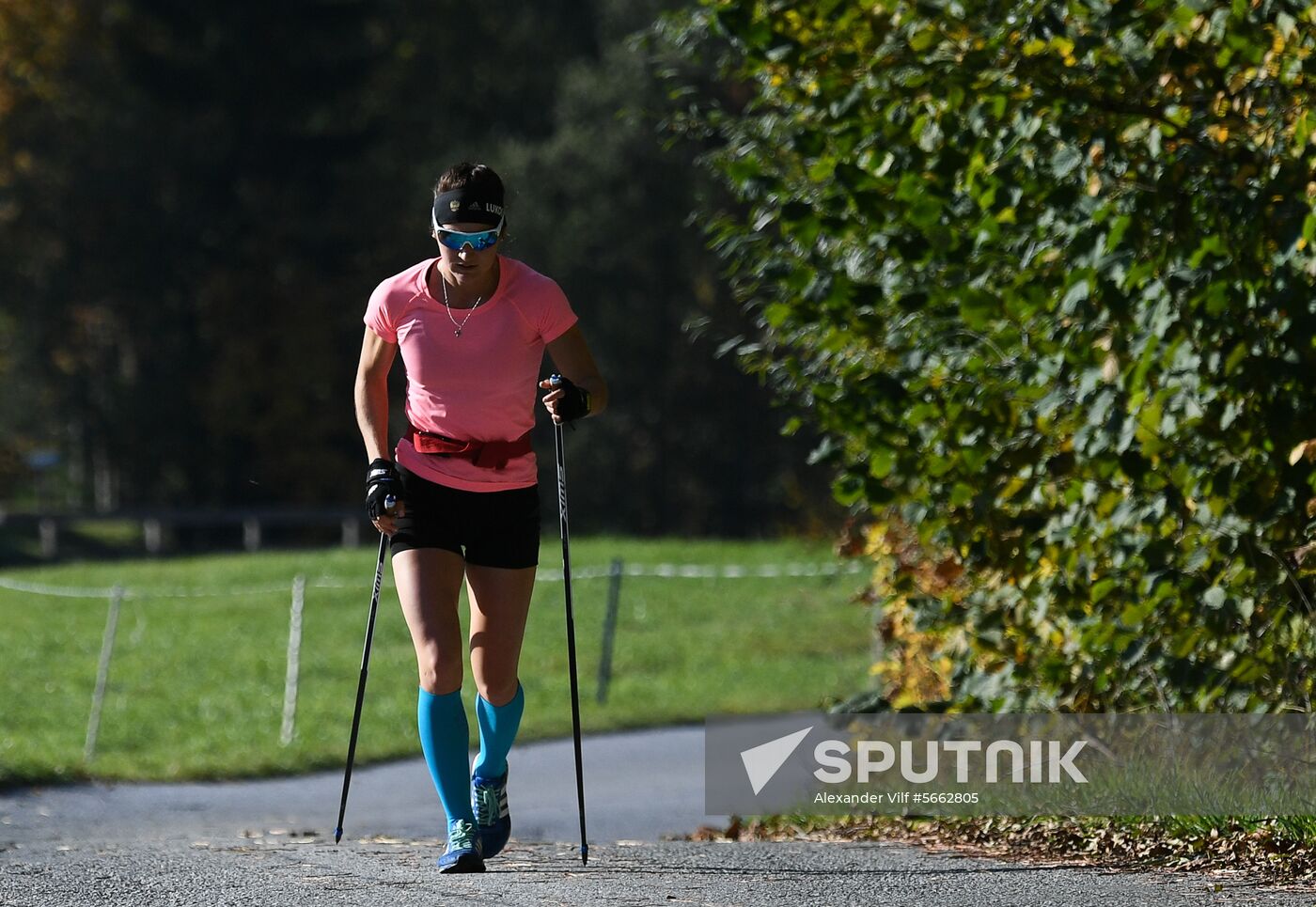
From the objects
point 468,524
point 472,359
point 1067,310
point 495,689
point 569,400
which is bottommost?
point 495,689

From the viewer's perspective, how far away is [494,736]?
719 centimetres

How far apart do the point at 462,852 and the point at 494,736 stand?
0.48m

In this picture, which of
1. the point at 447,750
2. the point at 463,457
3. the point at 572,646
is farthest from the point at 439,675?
the point at 463,457

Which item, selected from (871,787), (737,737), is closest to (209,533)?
(737,737)

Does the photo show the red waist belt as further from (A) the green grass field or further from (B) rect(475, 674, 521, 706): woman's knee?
(A) the green grass field

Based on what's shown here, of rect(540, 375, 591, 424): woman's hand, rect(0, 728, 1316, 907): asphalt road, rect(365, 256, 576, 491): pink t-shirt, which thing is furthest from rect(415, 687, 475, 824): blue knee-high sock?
rect(540, 375, 591, 424): woman's hand

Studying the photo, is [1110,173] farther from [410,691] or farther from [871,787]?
[410,691]

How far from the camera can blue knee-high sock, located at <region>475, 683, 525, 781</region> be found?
7188mm

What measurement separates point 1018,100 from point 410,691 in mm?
13308

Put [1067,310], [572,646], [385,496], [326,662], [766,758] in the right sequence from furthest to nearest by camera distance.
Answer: [326,662] → [766,758] → [1067,310] → [572,646] → [385,496]

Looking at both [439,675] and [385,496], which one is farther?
[439,675]

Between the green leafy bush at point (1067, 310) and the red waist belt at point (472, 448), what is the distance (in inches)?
79.3

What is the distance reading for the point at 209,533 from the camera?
1734 inches

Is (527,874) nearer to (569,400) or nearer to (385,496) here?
(385,496)
